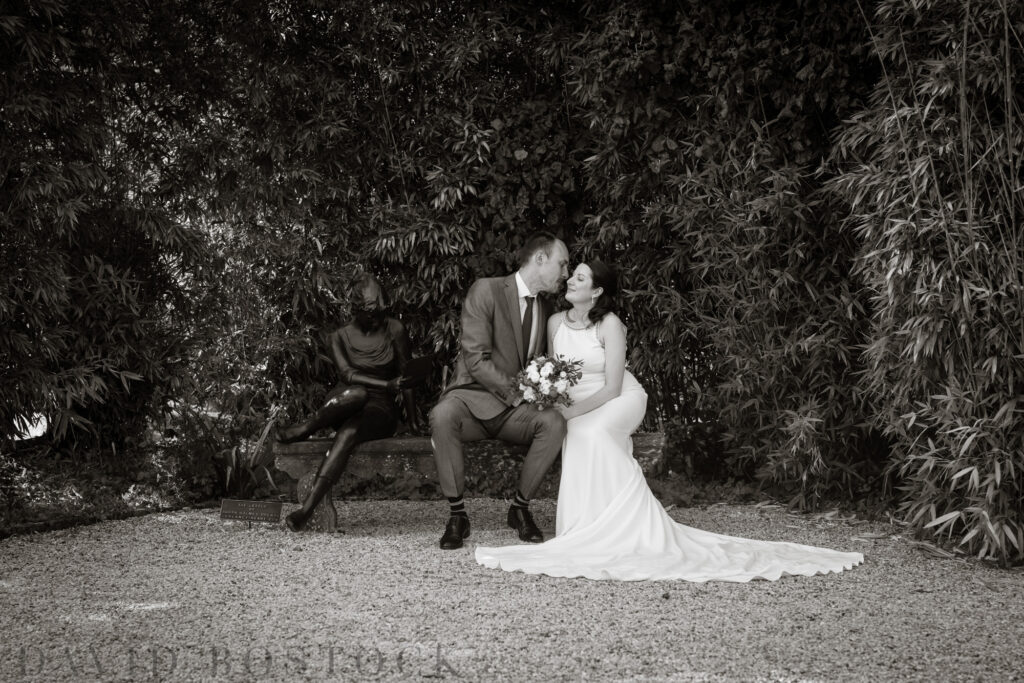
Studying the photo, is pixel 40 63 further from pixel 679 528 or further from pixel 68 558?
pixel 679 528

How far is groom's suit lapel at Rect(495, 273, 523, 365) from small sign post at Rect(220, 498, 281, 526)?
4.37ft

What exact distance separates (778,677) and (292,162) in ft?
14.7

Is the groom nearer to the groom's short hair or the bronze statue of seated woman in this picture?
the groom's short hair

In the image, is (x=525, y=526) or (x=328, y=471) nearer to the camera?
(x=525, y=526)

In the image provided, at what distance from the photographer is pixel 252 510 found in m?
4.89

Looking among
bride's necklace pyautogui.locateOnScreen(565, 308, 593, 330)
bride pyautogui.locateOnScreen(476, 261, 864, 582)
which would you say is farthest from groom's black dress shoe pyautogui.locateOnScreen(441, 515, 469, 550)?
bride's necklace pyautogui.locateOnScreen(565, 308, 593, 330)

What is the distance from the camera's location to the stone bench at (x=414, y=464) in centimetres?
525

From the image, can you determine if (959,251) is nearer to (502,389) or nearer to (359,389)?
(502,389)

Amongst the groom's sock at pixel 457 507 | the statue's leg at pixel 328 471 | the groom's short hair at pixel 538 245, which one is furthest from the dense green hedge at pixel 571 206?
the groom's sock at pixel 457 507

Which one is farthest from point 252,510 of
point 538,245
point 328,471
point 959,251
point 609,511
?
point 959,251

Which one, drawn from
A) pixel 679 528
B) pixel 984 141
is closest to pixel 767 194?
pixel 984 141

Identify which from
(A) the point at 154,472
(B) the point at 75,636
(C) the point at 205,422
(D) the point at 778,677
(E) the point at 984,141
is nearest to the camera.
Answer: (D) the point at 778,677

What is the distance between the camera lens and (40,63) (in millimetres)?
5172

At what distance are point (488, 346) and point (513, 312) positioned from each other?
0.20 m
